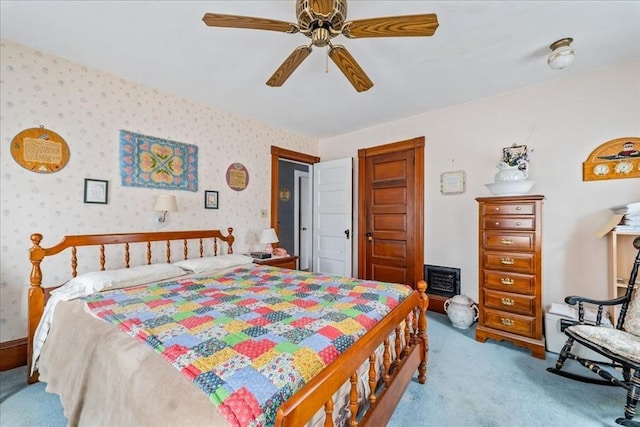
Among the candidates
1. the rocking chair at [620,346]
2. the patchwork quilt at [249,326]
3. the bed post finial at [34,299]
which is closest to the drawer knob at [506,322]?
the rocking chair at [620,346]

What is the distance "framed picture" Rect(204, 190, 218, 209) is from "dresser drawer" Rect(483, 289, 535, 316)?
3.11 m

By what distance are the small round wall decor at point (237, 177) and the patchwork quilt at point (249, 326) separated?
5.04 feet

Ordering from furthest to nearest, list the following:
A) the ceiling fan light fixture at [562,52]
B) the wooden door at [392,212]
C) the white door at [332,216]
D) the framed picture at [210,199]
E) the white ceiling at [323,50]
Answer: the white door at [332,216] → the wooden door at [392,212] → the framed picture at [210,199] → the ceiling fan light fixture at [562,52] → the white ceiling at [323,50]

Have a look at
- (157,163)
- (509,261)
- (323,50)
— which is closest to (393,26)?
(323,50)

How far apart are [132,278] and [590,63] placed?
4.29 meters

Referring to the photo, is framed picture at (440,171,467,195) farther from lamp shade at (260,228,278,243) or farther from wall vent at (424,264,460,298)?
lamp shade at (260,228,278,243)

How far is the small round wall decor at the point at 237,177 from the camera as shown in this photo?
3500mm

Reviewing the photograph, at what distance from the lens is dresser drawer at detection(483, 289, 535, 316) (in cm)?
241

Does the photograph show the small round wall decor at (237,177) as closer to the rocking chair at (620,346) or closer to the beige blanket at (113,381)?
the beige blanket at (113,381)

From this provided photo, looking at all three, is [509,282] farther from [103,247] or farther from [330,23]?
[103,247]

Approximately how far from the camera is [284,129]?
4180 millimetres

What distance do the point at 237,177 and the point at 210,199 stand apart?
490 millimetres

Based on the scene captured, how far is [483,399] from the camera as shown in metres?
1.83

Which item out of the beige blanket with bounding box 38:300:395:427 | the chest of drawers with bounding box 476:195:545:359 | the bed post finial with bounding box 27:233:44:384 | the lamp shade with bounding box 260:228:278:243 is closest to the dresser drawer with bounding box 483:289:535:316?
the chest of drawers with bounding box 476:195:545:359
